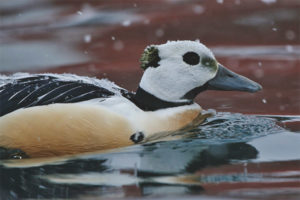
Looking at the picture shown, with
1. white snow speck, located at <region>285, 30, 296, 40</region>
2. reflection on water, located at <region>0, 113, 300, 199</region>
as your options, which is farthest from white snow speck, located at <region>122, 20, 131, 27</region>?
reflection on water, located at <region>0, 113, 300, 199</region>

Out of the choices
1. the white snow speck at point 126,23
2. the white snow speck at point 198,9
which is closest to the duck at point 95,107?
the white snow speck at point 126,23

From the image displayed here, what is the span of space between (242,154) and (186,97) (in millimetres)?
583

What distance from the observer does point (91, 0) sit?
10.2 metres

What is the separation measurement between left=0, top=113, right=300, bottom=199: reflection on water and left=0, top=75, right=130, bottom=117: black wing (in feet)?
1.18

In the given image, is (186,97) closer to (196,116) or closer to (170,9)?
(196,116)

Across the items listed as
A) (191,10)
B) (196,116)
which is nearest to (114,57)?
(191,10)

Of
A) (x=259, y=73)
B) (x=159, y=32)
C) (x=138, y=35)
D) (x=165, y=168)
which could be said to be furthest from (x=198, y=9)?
(x=165, y=168)

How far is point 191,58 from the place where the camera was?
5406 millimetres

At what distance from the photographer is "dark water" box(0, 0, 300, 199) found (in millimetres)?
4582

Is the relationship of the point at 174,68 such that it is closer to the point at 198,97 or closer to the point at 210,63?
the point at 210,63

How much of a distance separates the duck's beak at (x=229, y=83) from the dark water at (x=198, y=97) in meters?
0.32

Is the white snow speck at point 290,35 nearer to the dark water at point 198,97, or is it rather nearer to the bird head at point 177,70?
the dark water at point 198,97

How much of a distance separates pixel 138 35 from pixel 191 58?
372cm

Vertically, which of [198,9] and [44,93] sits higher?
[198,9]
